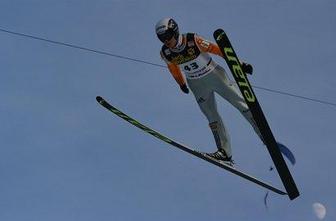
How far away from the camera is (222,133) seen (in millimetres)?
16703

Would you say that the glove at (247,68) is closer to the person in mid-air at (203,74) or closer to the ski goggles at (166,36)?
the person in mid-air at (203,74)

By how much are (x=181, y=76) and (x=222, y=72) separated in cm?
98

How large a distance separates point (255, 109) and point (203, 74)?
1.58 metres

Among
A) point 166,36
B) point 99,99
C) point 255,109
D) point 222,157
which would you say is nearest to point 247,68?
point 255,109

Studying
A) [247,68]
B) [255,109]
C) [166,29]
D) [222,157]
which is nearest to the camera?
[247,68]

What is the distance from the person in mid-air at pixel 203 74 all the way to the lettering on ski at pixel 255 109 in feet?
1.00

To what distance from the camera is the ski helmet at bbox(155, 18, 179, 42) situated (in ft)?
50.4

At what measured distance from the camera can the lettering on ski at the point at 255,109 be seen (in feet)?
48.0

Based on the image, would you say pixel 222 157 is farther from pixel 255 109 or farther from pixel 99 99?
pixel 99 99

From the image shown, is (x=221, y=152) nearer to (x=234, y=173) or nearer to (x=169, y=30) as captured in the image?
(x=234, y=173)

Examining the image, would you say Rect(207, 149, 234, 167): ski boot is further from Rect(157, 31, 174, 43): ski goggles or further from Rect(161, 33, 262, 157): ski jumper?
Rect(157, 31, 174, 43): ski goggles

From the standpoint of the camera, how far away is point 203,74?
16.2 m

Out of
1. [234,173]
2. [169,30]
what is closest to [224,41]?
[169,30]

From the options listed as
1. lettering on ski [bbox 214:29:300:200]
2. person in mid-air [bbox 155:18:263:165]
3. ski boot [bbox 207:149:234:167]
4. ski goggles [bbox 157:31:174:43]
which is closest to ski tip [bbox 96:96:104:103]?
person in mid-air [bbox 155:18:263:165]
